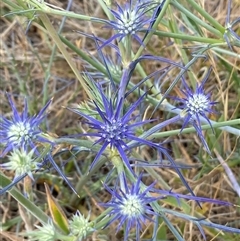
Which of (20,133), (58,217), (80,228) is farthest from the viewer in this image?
(58,217)

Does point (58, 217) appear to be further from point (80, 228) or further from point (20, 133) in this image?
point (20, 133)

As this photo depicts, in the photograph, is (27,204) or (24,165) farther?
(27,204)

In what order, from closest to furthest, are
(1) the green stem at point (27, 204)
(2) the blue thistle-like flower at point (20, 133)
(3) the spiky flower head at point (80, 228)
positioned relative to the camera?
(2) the blue thistle-like flower at point (20, 133), (3) the spiky flower head at point (80, 228), (1) the green stem at point (27, 204)

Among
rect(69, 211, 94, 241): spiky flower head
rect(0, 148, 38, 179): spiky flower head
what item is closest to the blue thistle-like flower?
rect(0, 148, 38, 179): spiky flower head

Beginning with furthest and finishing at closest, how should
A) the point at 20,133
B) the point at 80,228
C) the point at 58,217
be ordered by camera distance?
the point at 58,217 < the point at 80,228 < the point at 20,133

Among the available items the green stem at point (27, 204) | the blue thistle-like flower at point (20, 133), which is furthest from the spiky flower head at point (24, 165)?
the green stem at point (27, 204)

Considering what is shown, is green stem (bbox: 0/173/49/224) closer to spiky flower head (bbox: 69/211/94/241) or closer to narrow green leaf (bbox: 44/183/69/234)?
narrow green leaf (bbox: 44/183/69/234)

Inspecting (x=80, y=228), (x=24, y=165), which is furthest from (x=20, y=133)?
(x=80, y=228)

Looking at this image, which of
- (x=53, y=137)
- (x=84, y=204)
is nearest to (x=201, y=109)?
(x=53, y=137)

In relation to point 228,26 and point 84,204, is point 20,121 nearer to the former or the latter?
point 228,26

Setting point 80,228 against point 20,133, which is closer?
point 20,133

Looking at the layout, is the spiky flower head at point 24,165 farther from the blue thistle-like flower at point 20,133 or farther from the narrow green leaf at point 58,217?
the narrow green leaf at point 58,217

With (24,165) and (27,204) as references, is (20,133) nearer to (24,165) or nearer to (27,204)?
(24,165)
